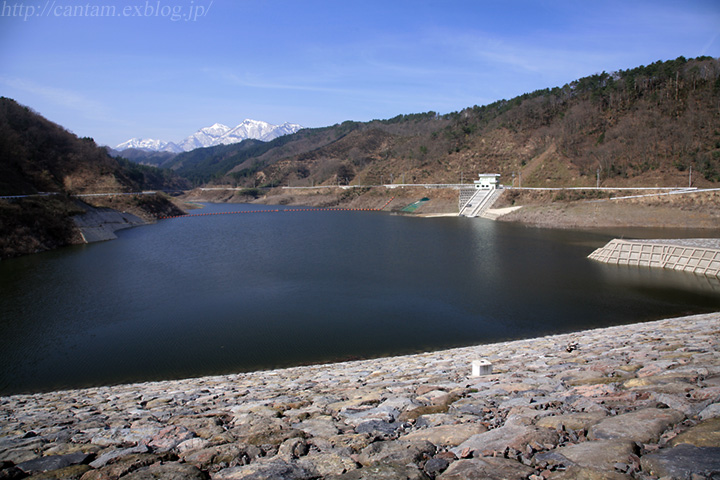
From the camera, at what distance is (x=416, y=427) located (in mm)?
4180

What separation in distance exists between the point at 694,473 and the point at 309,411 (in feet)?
12.5

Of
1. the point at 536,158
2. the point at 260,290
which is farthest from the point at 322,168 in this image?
the point at 260,290

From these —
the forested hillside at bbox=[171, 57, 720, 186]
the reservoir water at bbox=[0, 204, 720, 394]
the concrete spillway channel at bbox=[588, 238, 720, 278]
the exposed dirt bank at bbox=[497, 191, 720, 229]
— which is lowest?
the reservoir water at bbox=[0, 204, 720, 394]

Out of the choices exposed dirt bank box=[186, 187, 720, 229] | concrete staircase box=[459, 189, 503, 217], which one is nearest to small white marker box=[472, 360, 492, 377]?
exposed dirt bank box=[186, 187, 720, 229]

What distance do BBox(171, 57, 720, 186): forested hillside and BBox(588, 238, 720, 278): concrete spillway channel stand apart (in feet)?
84.9

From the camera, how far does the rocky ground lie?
10.2ft

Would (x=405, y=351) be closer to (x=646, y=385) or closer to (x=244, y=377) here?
(x=244, y=377)

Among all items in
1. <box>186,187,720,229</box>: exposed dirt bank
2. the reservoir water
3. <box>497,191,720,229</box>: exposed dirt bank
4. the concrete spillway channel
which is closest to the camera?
the reservoir water

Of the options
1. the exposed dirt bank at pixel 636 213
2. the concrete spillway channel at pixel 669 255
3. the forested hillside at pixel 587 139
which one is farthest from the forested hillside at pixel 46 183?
the forested hillside at pixel 587 139

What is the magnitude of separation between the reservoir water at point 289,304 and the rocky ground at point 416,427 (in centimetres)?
488

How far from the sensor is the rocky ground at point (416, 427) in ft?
10.2

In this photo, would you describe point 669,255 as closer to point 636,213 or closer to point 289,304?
point 636,213

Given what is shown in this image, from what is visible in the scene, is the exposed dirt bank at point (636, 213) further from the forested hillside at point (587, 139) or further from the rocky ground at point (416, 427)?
the rocky ground at point (416, 427)

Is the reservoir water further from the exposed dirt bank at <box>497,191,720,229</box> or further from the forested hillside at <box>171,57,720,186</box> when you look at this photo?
the forested hillside at <box>171,57,720,186</box>
